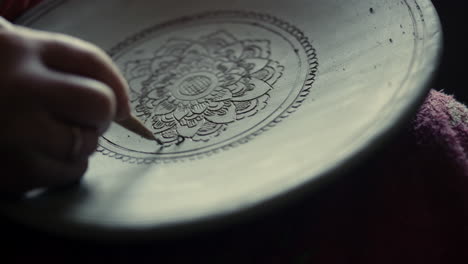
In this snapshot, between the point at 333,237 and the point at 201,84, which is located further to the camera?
the point at 201,84

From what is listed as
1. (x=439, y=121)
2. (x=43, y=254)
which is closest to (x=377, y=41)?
(x=439, y=121)

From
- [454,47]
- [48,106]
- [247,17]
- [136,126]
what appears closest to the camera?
[48,106]

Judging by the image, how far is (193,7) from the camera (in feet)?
2.25

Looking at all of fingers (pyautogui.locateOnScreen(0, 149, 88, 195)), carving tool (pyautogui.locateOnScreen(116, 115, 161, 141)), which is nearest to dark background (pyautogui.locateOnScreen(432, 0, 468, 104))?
carving tool (pyautogui.locateOnScreen(116, 115, 161, 141))

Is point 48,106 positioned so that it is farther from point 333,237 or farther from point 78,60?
point 333,237

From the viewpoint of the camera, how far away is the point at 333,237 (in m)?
0.42

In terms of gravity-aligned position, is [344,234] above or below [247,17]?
below

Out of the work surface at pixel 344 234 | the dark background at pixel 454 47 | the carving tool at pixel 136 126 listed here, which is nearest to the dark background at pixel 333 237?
the work surface at pixel 344 234

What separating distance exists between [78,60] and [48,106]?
48 mm

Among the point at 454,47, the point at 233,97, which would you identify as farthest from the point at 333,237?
the point at 454,47

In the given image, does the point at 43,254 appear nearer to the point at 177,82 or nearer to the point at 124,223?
the point at 124,223

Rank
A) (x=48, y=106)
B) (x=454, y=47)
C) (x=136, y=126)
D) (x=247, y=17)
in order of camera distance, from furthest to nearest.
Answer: (x=454, y=47), (x=247, y=17), (x=136, y=126), (x=48, y=106)

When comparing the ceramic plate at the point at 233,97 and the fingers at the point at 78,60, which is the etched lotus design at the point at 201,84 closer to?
the ceramic plate at the point at 233,97

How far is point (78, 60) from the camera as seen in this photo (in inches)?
15.4
